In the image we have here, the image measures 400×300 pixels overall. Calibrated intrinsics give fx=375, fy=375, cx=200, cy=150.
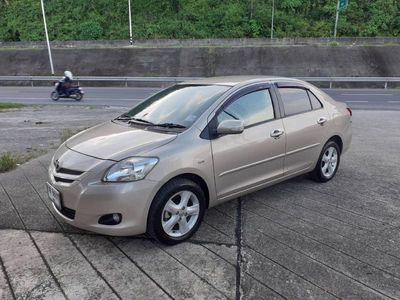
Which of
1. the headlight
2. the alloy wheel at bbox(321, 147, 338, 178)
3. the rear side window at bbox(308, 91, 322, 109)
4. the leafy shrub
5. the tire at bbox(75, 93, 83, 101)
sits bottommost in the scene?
the tire at bbox(75, 93, 83, 101)

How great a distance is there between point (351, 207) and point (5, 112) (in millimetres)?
12957

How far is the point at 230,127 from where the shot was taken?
3832mm

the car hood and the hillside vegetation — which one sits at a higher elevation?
the hillside vegetation

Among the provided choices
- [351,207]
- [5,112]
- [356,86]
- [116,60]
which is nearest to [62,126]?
[5,112]

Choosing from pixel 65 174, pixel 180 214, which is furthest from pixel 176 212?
pixel 65 174

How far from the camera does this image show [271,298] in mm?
2846

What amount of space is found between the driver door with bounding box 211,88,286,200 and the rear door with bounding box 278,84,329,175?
0.17 meters

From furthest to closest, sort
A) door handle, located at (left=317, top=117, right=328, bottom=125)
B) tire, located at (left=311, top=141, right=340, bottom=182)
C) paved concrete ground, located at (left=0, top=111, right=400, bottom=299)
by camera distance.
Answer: tire, located at (left=311, top=141, right=340, bottom=182) → door handle, located at (left=317, top=117, right=328, bottom=125) → paved concrete ground, located at (left=0, top=111, right=400, bottom=299)

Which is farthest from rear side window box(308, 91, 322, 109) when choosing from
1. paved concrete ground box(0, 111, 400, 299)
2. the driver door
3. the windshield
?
the windshield

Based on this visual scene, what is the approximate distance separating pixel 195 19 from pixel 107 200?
1512 inches

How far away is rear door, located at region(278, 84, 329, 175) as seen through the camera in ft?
15.4

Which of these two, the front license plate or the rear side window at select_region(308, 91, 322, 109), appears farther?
the rear side window at select_region(308, 91, 322, 109)

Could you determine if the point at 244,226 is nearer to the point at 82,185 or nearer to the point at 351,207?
the point at 351,207

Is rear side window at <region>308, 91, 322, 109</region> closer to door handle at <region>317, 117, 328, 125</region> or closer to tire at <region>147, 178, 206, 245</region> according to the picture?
door handle at <region>317, 117, 328, 125</region>
